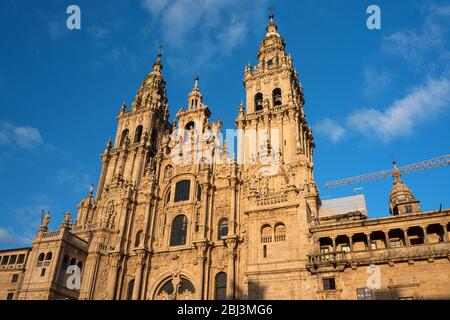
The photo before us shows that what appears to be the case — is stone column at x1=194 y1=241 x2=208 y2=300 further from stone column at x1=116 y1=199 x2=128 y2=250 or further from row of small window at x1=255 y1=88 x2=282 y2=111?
row of small window at x1=255 y1=88 x2=282 y2=111

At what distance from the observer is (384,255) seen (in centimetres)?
2811

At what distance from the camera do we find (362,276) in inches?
1112

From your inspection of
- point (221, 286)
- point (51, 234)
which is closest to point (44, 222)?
point (51, 234)

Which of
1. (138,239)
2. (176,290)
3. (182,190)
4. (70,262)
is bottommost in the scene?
(176,290)

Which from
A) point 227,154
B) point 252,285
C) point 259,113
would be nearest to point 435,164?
point 259,113

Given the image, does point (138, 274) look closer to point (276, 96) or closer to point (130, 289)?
point (130, 289)

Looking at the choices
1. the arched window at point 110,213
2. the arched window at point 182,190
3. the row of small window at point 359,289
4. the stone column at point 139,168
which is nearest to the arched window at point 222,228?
the arched window at point 182,190

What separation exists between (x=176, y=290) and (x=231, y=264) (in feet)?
22.1

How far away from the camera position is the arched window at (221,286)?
37797 mm

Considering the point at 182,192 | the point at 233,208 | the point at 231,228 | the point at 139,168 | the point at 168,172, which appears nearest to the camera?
the point at 231,228

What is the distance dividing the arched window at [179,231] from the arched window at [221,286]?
19.8 ft

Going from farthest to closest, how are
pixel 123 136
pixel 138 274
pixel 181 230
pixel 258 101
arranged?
1. pixel 123 136
2. pixel 258 101
3. pixel 181 230
4. pixel 138 274

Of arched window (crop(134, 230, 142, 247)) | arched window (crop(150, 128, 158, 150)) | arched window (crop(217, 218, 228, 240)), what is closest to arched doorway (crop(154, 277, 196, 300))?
arched window (crop(217, 218, 228, 240))

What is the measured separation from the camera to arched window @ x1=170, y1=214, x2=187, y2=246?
4284 cm
